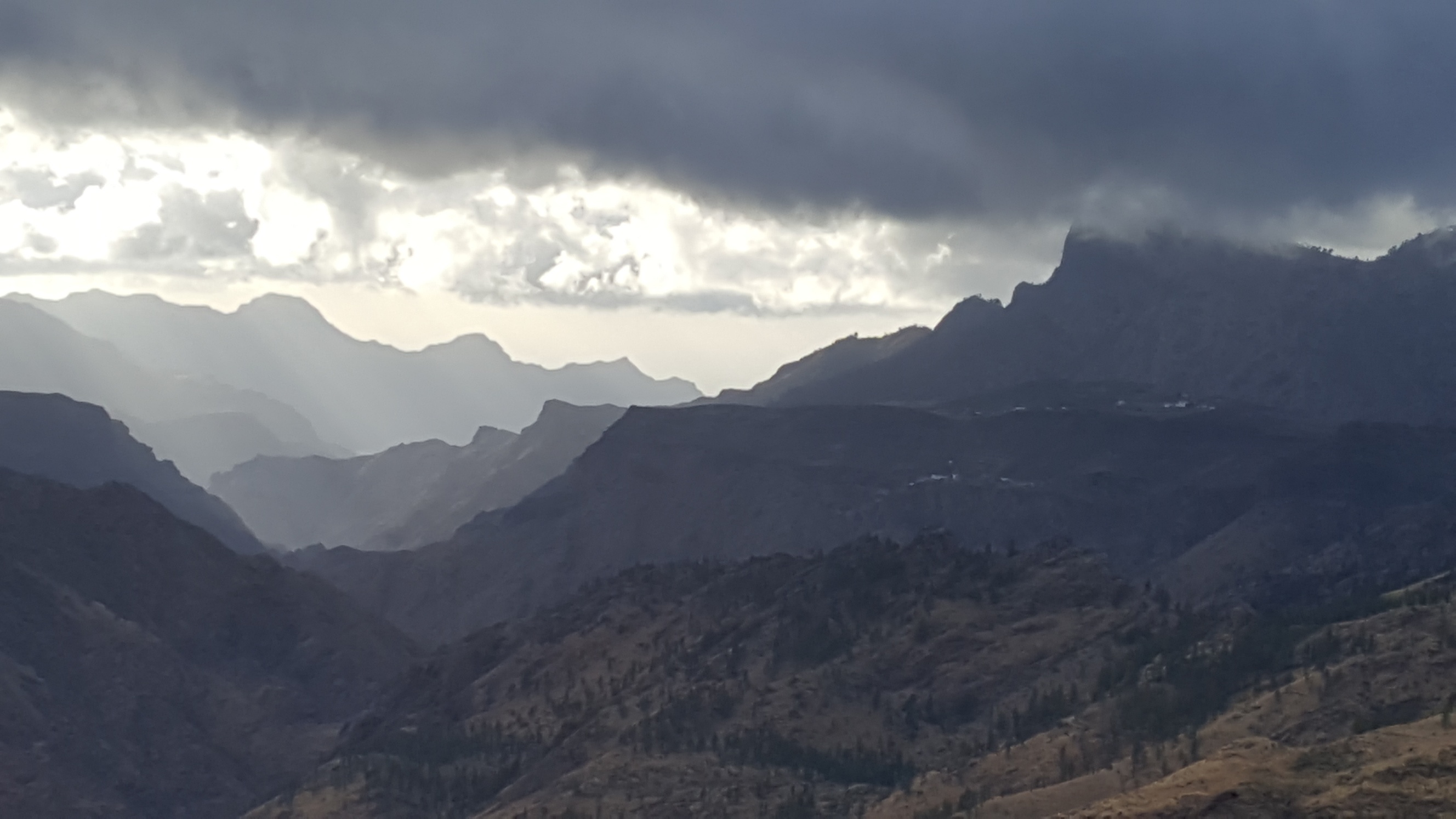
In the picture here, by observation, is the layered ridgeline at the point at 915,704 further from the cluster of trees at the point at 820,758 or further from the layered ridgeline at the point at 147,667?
the layered ridgeline at the point at 147,667

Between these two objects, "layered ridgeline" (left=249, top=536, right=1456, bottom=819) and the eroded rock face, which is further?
the eroded rock face

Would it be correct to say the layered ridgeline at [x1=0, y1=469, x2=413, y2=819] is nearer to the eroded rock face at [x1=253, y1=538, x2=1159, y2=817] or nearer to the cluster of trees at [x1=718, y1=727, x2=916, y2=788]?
the eroded rock face at [x1=253, y1=538, x2=1159, y2=817]

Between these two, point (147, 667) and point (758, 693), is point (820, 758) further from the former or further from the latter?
point (147, 667)

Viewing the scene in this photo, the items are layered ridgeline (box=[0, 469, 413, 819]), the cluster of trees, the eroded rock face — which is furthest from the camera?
layered ridgeline (box=[0, 469, 413, 819])

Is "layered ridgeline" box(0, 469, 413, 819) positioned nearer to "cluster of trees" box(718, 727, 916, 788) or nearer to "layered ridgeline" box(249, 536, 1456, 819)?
"layered ridgeline" box(249, 536, 1456, 819)

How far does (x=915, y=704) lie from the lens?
10456 cm

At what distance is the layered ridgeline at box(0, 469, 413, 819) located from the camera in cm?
14488

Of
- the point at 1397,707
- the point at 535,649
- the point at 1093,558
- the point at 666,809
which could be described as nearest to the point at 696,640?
the point at 535,649

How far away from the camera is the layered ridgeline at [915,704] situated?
221 feet

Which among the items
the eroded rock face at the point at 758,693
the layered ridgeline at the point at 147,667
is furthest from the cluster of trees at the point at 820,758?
the layered ridgeline at the point at 147,667

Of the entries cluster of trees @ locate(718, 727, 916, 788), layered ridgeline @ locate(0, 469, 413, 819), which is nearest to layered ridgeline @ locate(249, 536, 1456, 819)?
cluster of trees @ locate(718, 727, 916, 788)

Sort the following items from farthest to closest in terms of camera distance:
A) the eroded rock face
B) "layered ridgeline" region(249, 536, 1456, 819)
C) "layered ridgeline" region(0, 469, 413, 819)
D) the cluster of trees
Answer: "layered ridgeline" region(0, 469, 413, 819) → the eroded rock face → the cluster of trees → "layered ridgeline" region(249, 536, 1456, 819)

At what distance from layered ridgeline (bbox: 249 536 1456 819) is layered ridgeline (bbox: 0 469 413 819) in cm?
1762

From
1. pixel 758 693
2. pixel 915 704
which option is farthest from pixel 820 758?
pixel 758 693
